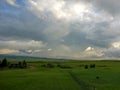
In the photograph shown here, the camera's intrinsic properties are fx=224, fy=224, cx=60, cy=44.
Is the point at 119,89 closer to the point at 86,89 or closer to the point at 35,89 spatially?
the point at 86,89

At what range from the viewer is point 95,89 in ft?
149

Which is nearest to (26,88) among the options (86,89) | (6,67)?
(86,89)

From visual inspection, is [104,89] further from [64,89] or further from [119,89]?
[64,89]

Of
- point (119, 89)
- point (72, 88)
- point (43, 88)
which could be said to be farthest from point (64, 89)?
point (119, 89)

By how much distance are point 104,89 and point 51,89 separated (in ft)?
36.7

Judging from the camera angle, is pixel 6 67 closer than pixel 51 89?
No

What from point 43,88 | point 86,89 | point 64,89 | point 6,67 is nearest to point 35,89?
point 43,88

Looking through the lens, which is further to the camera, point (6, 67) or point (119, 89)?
point (6, 67)

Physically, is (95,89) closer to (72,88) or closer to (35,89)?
(72,88)

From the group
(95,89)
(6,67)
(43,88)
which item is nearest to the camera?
(95,89)

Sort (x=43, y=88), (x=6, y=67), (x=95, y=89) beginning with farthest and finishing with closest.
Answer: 1. (x=6, y=67)
2. (x=43, y=88)
3. (x=95, y=89)

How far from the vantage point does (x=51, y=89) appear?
46625 millimetres

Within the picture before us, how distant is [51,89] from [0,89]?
418 inches

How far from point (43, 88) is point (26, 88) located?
12.1ft
